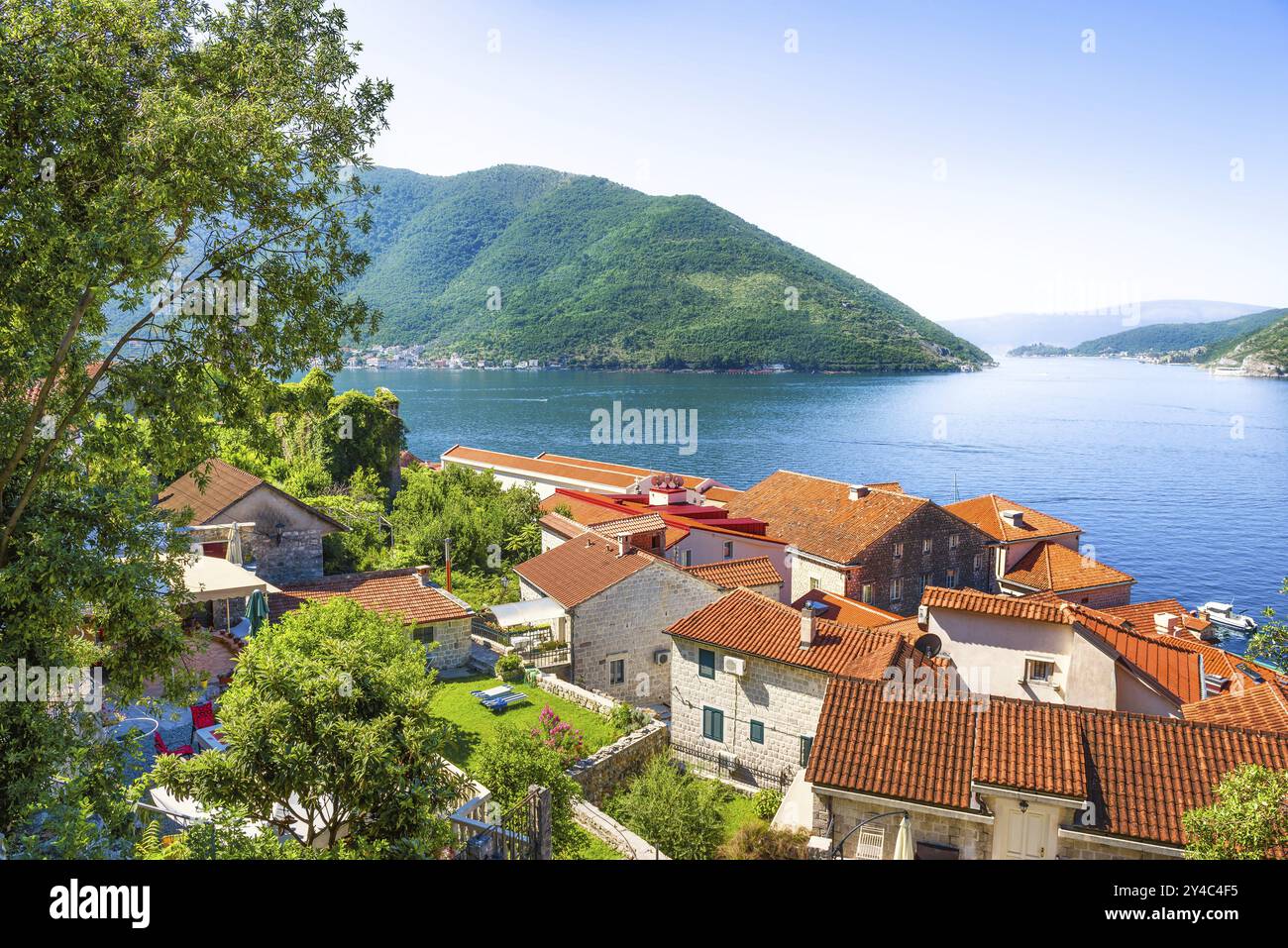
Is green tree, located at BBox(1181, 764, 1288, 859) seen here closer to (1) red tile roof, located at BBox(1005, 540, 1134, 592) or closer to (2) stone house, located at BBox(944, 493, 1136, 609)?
(2) stone house, located at BBox(944, 493, 1136, 609)

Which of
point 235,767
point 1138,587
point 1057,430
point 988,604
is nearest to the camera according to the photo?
point 235,767

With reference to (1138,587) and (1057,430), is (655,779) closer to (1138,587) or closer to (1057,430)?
(1138,587)

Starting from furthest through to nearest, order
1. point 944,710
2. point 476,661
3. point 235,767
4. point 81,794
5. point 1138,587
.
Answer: point 1138,587 → point 476,661 → point 944,710 → point 235,767 → point 81,794

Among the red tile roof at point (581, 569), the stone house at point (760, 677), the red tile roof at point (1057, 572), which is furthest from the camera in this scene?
the red tile roof at point (1057, 572)

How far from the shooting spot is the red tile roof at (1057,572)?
4747 cm

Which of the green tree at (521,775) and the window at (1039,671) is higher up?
the green tree at (521,775)

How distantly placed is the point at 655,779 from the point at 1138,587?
58805 millimetres

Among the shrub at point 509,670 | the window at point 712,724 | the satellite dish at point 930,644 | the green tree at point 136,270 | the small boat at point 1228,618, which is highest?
the green tree at point 136,270

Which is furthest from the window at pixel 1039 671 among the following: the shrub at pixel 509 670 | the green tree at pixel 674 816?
the shrub at pixel 509 670

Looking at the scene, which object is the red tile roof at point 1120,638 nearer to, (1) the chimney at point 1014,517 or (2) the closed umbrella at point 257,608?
(2) the closed umbrella at point 257,608

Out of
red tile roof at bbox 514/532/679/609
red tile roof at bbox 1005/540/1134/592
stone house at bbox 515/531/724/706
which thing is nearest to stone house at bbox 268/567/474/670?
stone house at bbox 515/531/724/706

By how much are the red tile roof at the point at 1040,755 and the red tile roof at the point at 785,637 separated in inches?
228

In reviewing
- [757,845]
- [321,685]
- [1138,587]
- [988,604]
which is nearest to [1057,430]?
[1138,587]
